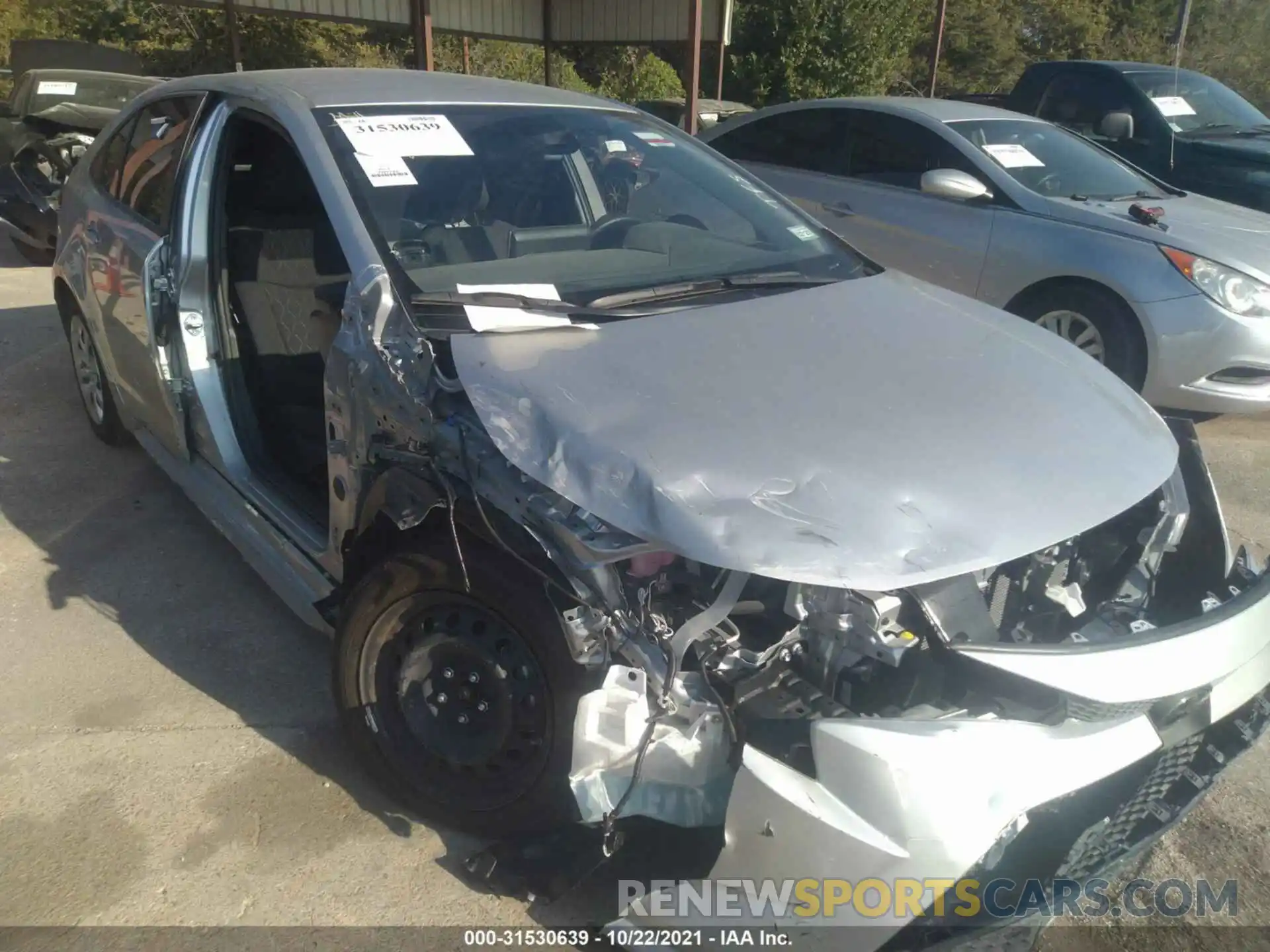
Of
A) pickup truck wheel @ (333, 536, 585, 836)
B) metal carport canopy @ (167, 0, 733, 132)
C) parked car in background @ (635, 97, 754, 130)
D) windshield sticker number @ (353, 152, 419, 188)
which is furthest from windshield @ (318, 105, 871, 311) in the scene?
parked car in background @ (635, 97, 754, 130)

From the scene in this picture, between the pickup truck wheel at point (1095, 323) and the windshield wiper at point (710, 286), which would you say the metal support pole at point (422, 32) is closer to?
the pickup truck wheel at point (1095, 323)

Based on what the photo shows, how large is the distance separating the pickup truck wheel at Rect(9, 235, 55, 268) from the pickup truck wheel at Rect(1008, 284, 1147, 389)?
25.2 feet

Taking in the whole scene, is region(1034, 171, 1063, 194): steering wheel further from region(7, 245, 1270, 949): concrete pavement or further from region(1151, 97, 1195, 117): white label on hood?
region(1151, 97, 1195, 117): white label on hood

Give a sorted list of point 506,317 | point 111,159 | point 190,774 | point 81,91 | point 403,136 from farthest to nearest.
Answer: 1. point 81,91
2. point 111,159
3. point 403,136
4. point 190,774
5. point 506,317

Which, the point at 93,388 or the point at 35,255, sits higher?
the point at 93,388

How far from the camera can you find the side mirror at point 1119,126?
7352 millimetres

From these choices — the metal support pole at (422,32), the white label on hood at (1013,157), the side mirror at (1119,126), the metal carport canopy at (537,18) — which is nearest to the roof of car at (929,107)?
the white label on hood at (1013,157)

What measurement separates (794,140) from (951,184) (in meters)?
1.67

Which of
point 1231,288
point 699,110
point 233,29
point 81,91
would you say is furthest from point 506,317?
point 699,110

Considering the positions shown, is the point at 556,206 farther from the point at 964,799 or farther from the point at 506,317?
the point at 964,799

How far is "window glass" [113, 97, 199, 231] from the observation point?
3432 mm

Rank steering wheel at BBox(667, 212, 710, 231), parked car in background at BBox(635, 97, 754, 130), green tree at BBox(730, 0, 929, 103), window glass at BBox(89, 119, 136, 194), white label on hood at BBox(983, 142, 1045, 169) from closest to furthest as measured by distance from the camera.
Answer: steering wheel at BBox(667, 212, 710, 231) < window glass at BBox(89, 119, 136, 194) < white label on hood at BBox(983, 142, 1045, 169) < parked car in background at BBox(635, 97, 754, 130) < green tree at BBox(730, 0, 929, 103)

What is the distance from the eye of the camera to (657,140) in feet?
11.6

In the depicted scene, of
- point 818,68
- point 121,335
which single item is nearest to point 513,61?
point 818,68
